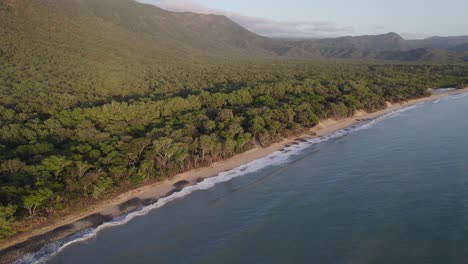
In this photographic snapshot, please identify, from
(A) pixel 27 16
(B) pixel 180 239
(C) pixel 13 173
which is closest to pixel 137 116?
(C) pixel 13 173

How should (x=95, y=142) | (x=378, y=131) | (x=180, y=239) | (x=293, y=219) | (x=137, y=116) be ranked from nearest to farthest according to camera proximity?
(x=180, y=239)
(x=293, y=219)
(x=95, y=142)
(x=137, y=116)
(x=378, y=131)

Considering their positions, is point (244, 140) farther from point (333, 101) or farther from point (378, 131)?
point (333, 101)

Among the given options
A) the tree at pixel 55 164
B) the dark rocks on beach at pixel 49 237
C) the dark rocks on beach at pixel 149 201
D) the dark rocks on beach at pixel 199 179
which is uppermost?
the tree at pixel 55 164

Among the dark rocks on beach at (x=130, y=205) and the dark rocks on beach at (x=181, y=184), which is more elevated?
the dark rocks on beach at (x=181, y=184)

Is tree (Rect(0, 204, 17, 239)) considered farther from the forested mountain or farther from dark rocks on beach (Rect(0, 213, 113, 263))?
dark rocks on beach (Rect(0, 213, 113, 263))

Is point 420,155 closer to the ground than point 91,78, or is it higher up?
closer to the ground

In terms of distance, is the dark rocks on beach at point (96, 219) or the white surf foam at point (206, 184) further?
the dark rocks on beach at point (96, 219)

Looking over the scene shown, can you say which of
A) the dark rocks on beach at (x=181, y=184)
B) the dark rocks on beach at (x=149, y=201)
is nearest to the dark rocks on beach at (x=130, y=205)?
the dark rocks on beach at (x=149, y=201)

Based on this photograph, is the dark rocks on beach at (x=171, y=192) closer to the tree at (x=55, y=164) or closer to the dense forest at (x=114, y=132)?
the dense forest at (x=114, y=132)
